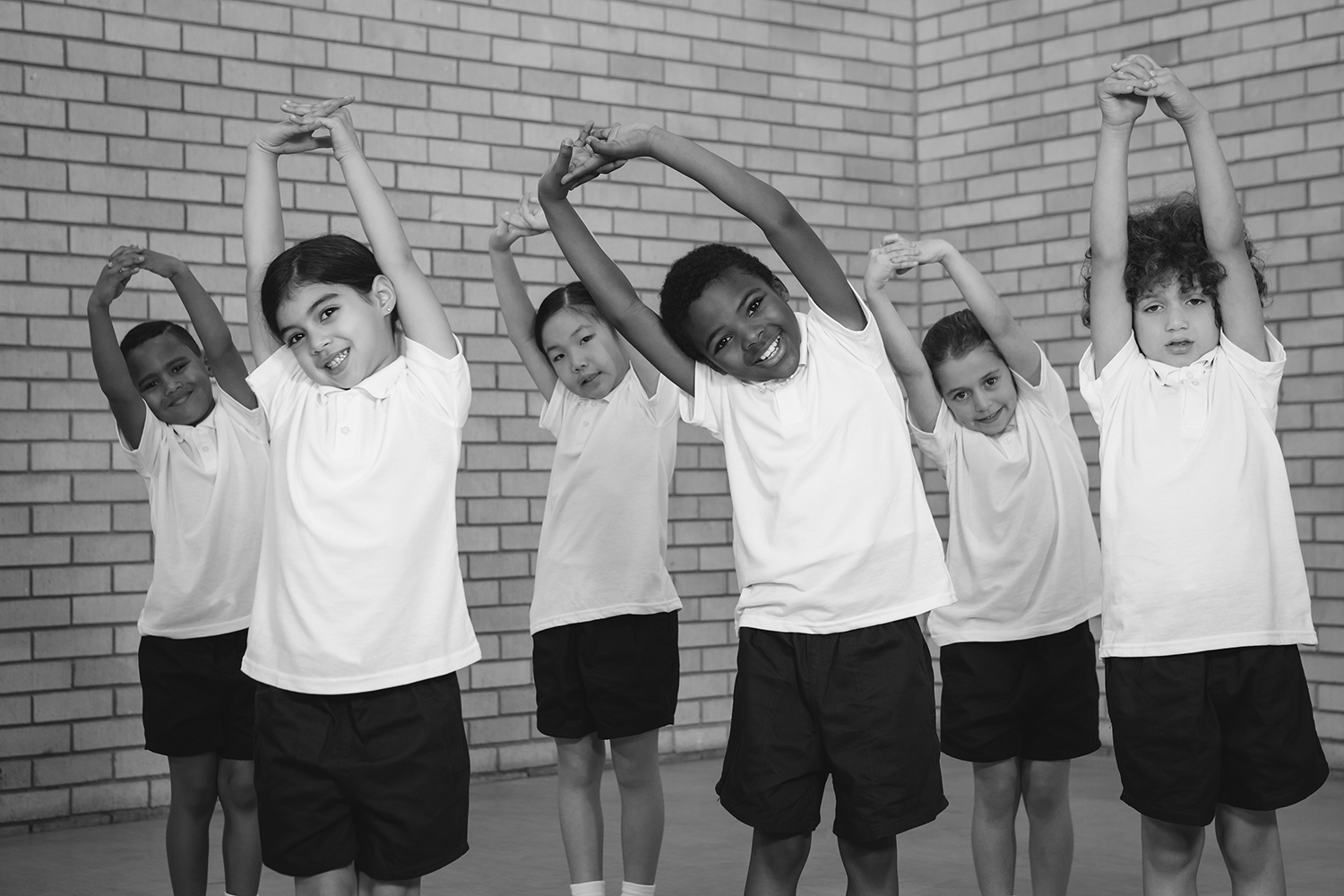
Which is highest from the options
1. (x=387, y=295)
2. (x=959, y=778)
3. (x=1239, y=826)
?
(x=387, y=295)

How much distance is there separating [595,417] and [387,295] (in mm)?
1102

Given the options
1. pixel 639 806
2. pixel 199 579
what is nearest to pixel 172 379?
pixel 199 579

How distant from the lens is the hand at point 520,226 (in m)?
3.67

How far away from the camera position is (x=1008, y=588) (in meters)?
3.57

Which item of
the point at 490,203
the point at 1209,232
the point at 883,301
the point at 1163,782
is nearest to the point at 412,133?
the point at 490,203

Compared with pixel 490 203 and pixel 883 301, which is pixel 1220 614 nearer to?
pixel 883 301

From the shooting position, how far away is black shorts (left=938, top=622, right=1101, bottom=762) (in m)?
3.55

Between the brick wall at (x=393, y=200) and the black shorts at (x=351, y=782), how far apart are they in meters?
3.08

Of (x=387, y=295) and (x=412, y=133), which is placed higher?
(x=412, y=133)

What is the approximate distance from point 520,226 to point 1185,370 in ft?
→ 5.63

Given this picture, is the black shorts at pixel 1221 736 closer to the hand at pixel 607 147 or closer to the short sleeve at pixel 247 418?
the hand at pixel 607 147

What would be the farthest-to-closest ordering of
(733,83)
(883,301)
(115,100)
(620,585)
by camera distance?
(733,83) < (115,100) < (620,585) < (883,301)

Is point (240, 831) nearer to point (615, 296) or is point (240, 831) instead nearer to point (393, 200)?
point (615, 296)

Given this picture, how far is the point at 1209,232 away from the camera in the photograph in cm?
298
